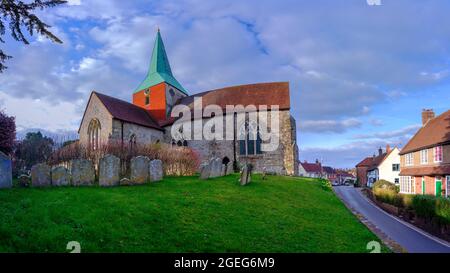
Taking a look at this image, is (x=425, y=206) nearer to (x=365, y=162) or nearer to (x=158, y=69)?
(x=158, y=69)

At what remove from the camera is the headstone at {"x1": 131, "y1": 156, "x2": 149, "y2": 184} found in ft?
49.2

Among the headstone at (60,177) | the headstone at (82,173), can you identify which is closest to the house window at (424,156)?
the headstone at (82,173)

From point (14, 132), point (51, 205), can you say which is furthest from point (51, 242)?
point (14, 132)

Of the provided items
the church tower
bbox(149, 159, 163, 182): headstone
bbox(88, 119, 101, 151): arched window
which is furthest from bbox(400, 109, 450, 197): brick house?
bbox(88, 119, 101, 151): arched window

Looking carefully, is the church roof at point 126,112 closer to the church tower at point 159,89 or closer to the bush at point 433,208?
the church tower at point 159,89

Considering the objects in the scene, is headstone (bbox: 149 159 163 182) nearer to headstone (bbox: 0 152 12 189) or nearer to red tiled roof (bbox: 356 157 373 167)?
headstone (bbox: 0 152 12 189)

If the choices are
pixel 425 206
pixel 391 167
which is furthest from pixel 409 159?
pixel 425 206

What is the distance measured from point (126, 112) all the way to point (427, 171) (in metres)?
30.0

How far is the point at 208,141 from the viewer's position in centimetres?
3556

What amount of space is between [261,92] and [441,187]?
761 inches

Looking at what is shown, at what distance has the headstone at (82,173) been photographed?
13.9 meters

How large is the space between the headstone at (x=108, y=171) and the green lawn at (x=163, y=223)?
2.56ft

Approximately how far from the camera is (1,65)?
9.02 metres
